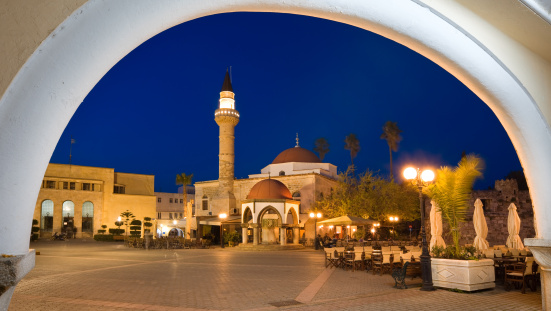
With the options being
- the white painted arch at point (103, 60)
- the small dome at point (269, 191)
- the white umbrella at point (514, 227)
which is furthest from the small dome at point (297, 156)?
the white painted arch at point (103, 60)

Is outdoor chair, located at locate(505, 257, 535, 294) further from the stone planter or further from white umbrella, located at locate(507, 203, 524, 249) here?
white umbrella, located at locate(507, 203, 524, 249)

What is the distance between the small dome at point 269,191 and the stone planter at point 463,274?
80.8 feet

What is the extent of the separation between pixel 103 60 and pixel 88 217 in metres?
54.3

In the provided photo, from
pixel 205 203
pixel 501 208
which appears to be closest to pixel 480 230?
pixel 501 208

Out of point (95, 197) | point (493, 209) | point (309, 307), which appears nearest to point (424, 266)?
point (309, 307)

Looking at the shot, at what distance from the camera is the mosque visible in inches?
1351

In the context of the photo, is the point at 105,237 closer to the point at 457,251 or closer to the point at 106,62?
the point at 457,251

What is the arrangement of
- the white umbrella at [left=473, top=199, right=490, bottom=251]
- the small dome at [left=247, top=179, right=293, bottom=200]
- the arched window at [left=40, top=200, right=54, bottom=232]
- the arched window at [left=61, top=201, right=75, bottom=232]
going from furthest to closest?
1. the arched window at [left=61, top=201, right=75, bottom=232]
2. the arched window at [left=40, top=200, right=54, bottom=232]
3. the small dome at [left=247, top=179, right=293, bottom=200]
4. the white umbrella at [left=473, top=199, right=490, bottom=251]

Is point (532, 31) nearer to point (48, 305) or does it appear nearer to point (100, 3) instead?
point (100, 3)

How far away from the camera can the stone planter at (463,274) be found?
409 inches

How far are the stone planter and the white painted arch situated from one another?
6553 millimetres

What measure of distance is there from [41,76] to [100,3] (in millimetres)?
696

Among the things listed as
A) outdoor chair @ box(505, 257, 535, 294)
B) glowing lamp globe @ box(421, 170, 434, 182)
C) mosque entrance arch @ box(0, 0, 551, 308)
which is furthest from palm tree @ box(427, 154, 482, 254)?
mosque entrance arch @ box(0, 0, 551, 308)

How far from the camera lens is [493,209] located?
1187 inches
